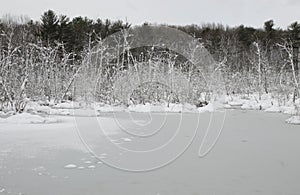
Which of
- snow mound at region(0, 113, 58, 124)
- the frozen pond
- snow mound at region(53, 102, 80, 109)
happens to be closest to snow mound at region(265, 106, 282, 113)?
the frozen pond

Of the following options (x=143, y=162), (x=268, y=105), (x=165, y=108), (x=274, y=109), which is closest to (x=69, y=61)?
(x=165, y=108)

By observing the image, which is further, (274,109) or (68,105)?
(68,105)

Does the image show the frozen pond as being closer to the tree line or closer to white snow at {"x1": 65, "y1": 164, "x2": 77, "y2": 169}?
white snow at {"x1": 65, "y1": 164, "x2": 77, "y2": 169}

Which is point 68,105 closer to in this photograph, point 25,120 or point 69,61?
point 25,120

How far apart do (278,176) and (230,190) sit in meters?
0.68

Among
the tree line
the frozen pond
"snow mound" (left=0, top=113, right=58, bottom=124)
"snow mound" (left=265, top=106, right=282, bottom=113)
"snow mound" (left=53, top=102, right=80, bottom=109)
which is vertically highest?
the tree line

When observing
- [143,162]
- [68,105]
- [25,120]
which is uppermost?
[68,105]

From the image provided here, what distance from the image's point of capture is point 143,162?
11.2 feet

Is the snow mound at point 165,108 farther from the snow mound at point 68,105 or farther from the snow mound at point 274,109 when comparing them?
the snow mound at point 274,109

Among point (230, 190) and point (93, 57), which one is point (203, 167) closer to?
point (230, 190)

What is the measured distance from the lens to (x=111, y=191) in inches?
96.7

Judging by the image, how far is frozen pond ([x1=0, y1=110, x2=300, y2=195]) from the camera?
257 cm

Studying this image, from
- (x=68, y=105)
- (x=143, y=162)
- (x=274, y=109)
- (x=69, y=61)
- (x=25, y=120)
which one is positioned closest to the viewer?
(x=143, y=162)

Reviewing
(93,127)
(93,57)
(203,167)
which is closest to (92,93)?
(93,57)
